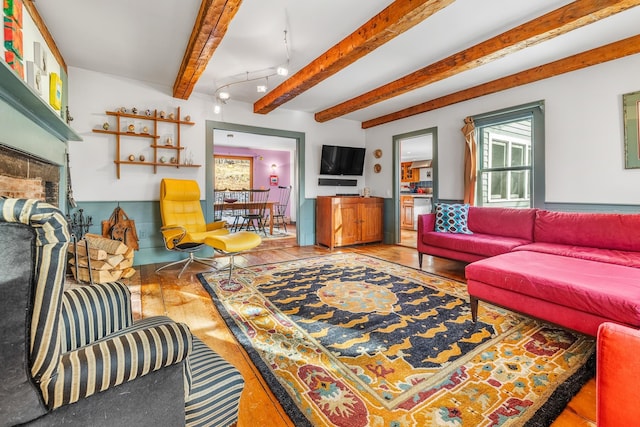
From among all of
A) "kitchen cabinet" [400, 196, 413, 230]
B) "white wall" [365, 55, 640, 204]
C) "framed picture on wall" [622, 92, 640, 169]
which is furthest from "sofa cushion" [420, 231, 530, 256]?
"kitchen cabinet" [400, 196, 413, 230]

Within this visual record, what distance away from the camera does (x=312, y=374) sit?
1581 mm

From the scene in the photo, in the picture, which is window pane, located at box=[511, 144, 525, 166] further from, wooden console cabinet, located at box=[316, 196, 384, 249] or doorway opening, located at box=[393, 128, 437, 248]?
wooden console cabinet, located at box=[316, 196, 384, 249]

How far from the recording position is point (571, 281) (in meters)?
1.78

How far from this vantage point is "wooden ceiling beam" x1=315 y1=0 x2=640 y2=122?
2.23 m

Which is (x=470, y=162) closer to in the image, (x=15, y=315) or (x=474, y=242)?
(x=474, y=242)

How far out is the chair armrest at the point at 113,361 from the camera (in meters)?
0.65

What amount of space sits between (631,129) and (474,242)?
1.83 metres

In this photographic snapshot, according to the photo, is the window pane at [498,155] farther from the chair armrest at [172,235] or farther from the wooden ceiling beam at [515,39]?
the chair armrest at [172,235]

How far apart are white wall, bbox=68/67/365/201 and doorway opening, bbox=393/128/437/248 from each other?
284 cm

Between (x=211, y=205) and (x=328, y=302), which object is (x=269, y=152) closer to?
(x=211, y=205)

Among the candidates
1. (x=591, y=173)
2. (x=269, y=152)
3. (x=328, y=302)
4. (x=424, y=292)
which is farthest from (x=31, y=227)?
(x=269, y=152)

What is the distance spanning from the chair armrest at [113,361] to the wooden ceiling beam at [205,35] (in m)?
2.22

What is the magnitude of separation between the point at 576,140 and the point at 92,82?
5.72m

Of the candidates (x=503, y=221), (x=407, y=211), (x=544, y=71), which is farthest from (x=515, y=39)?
(x=407, y=211)
